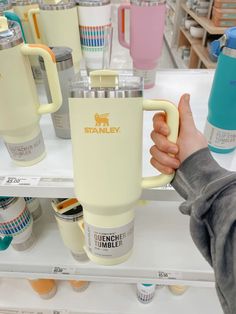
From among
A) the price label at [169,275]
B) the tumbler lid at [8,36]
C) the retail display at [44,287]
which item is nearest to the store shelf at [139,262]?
the price label at [169,275]

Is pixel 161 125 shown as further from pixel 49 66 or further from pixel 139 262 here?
pixel 139 262

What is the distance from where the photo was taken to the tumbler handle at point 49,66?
0.39 m

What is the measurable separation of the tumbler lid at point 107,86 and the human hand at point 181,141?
71mm

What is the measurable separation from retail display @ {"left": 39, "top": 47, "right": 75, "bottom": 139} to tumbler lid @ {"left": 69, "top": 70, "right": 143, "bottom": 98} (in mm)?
128

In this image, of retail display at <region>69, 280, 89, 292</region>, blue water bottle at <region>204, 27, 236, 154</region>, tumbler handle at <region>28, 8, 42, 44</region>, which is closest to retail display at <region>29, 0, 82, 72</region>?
tumbler handle at <region>28, 8, 42, 44</region>

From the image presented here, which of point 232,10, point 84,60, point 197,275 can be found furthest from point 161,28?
point 232,10

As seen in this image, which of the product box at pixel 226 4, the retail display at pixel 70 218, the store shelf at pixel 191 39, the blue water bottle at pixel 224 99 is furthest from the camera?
the store shelf at pixel 191 39

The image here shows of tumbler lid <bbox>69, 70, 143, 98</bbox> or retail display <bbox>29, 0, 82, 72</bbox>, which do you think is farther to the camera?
retail display <bbox>29, 0, 82, 72</bbox>

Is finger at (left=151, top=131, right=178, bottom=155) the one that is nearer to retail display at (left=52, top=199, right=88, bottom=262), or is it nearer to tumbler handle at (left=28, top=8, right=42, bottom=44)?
retail display at (left=52, top=199, right=88, bottom=262)

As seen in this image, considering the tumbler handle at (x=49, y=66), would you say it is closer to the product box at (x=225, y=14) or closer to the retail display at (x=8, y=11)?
the retail display at (x=8, y=11)

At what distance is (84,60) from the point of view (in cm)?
69

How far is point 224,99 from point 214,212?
189 millimetres

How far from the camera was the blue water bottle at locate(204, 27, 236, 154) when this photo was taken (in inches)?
15.9

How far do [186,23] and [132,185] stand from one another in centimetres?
227
